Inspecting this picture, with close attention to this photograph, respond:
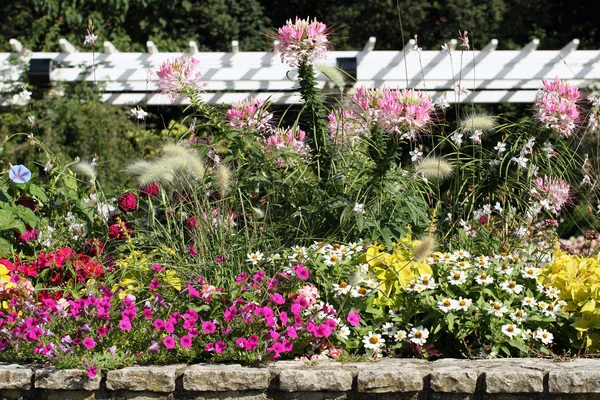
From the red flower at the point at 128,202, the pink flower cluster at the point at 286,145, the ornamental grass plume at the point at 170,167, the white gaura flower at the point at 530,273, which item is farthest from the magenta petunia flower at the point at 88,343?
the white gaura flower at the point at 530,273

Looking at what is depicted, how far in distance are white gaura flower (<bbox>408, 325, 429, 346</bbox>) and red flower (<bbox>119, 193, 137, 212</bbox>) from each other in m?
1.51

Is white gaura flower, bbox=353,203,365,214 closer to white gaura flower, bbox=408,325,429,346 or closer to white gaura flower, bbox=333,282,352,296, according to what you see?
white gaura flower, bbox=333,282,352,296

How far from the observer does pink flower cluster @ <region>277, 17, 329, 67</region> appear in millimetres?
3611

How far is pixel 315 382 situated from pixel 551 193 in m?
1.60

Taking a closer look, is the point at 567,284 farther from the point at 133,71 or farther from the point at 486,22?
the point at 486,22

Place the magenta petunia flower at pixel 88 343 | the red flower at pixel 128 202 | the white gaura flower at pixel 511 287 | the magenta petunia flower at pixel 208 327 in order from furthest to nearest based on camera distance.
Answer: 1. the red flower at pixel 128 202
2. the white gaura flower at pixel 511 287
3. the magenta petunia flower at pixel 208 327
4. the magenta petunia flower at pixel 88 343

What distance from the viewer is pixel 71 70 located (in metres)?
8.27

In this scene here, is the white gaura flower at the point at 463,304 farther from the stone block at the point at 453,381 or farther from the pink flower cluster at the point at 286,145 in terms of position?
the pink flower cluster at the point at 286,145

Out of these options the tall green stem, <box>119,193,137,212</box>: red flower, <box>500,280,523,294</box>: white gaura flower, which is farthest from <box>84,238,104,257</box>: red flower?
<box>500,280,523,294</box>: white gaura flower

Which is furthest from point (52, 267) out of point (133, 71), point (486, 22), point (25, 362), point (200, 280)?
point (486, 22)

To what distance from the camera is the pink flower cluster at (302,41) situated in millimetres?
3611

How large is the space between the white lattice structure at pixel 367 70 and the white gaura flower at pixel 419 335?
490cm

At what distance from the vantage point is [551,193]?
3793 millimetres

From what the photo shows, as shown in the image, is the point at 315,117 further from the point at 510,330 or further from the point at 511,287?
the point at 510,330
